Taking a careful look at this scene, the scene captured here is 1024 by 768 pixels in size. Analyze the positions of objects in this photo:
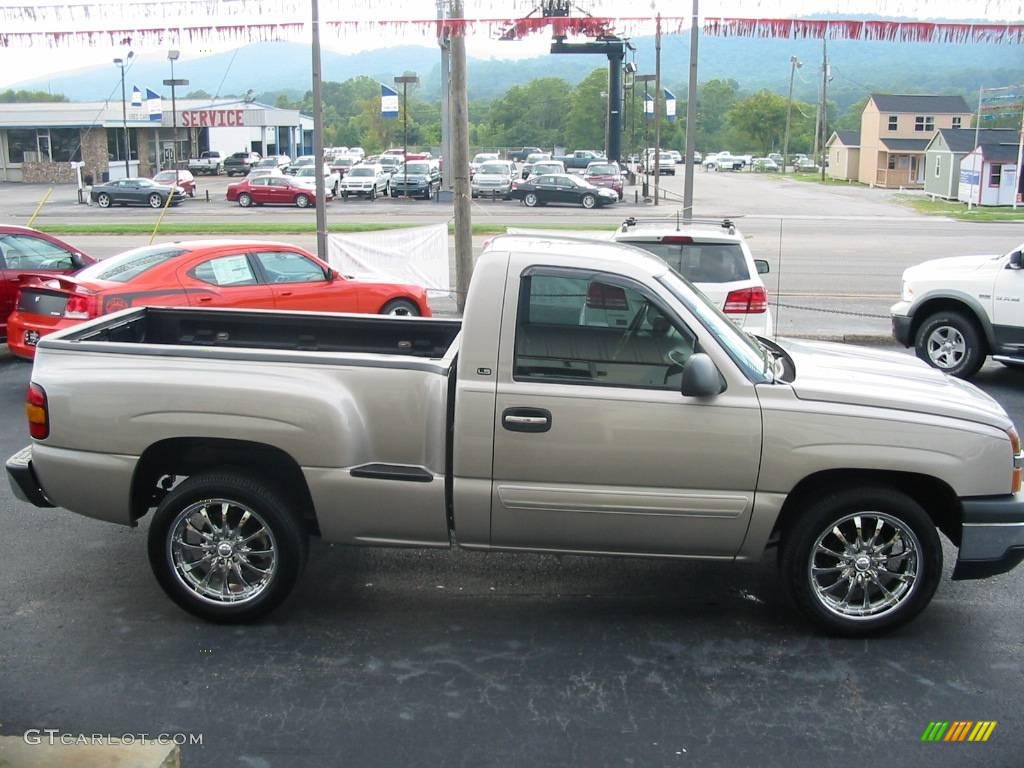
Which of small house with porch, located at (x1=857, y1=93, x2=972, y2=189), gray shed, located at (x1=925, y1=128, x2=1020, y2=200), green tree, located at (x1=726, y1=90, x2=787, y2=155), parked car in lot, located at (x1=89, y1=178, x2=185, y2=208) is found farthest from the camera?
green tree, located at (x1=726, y1=90, x2=787, y2=155)

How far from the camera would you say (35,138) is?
69.0 m

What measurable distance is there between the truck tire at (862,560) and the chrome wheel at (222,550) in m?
2.59

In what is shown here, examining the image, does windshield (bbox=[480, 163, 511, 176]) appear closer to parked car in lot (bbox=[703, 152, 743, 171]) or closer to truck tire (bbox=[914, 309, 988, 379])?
truck tire (bbox=[914, 309, 988, 379])

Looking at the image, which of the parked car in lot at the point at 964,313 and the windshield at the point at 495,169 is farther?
the windshield at the point at 495,169

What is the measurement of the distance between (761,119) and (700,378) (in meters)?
132

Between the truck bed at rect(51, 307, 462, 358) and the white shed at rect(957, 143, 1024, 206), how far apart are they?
1950 inches

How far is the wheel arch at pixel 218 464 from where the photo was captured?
18.0ft

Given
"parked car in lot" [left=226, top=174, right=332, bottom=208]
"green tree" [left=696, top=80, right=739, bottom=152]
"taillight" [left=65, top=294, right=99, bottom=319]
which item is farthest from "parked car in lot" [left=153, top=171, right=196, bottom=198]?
"green tree" [left=696, top=80, right=739, bottom=152]

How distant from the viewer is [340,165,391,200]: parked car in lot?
50.0 m

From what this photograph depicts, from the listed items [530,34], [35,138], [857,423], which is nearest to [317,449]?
[857,423]

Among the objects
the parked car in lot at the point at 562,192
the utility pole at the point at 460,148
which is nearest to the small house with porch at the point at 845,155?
the parked car in lot at the point at 562,192

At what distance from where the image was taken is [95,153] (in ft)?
226

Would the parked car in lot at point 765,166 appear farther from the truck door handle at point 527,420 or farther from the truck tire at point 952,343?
the truck door handle at point 527,420

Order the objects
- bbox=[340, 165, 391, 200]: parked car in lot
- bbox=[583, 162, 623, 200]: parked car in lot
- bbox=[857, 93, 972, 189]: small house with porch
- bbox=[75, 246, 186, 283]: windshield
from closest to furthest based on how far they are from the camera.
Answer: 1. bbox=[75, 246, 186, 283]: windshield
2. bbox=[583, 162, 623, 200]: parked car in lot
3. bbox=[340, 165, 391, 200]: parked car in lot
4. bbox=[857, 93, 972, 189]: small house with porch
